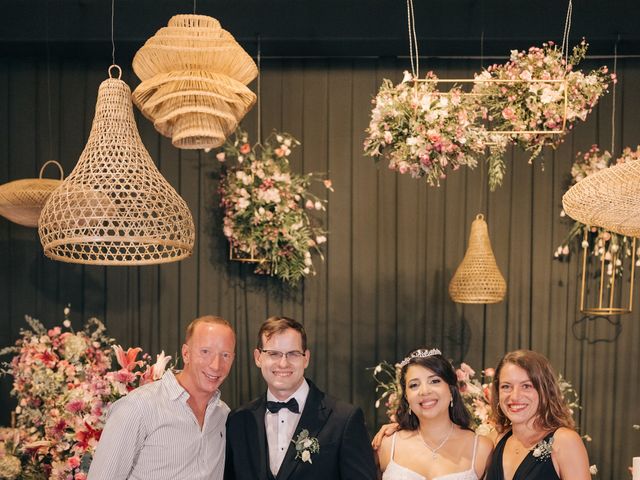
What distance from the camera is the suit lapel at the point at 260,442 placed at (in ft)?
11.0

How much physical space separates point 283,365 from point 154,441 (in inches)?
24.5

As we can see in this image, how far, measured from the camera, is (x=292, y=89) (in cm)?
627

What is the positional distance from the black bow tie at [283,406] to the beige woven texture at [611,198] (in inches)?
62.2

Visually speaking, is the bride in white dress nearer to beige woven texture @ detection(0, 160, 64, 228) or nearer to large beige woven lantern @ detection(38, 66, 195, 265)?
large beige woven lantern @ detection(38, 66, 195, 265)

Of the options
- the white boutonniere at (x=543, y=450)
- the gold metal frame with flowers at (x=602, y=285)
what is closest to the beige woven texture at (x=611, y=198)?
the white boutonniere at (x=543, y=450)

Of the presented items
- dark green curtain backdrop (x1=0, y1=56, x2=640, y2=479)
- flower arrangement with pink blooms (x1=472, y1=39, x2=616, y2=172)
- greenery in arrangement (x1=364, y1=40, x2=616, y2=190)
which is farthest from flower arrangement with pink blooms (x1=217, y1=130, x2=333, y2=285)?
flower arrangement with pink blooms (x1=472, y1=39, x2=616, y2=172)

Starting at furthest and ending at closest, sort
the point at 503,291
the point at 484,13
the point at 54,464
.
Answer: the point at 484,13, the point at 503,291, the point at 54,464

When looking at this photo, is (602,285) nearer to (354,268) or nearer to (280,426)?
(354,268)

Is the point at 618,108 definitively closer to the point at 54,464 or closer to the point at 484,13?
the point at 484,13

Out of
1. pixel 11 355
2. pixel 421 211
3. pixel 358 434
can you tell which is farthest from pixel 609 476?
pixel 11 355

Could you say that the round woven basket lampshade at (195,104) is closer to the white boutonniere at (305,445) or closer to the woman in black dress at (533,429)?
the white boutonniere at (305,445)

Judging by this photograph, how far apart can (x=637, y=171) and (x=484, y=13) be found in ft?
9.42

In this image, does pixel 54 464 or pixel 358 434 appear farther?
pixel 54 464

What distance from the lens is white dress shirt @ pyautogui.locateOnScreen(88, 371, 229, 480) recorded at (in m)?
3.26
